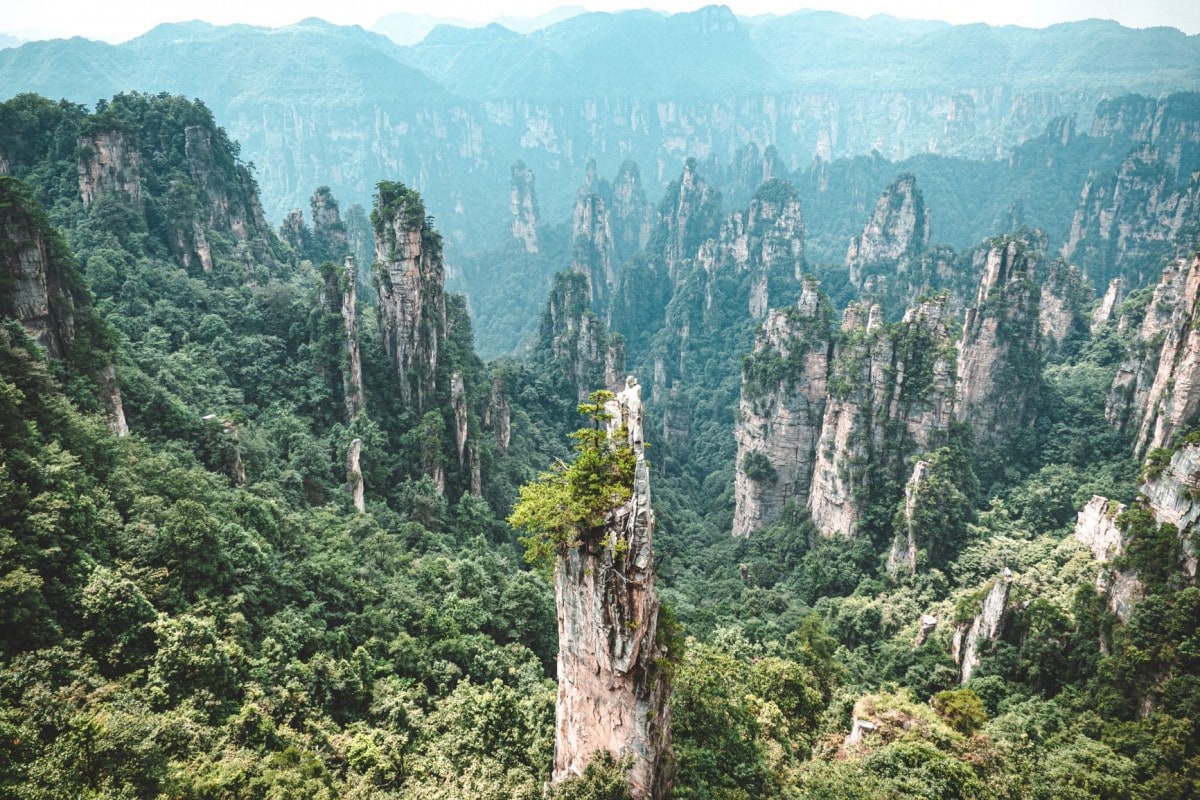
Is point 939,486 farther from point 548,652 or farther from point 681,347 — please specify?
point 681,347

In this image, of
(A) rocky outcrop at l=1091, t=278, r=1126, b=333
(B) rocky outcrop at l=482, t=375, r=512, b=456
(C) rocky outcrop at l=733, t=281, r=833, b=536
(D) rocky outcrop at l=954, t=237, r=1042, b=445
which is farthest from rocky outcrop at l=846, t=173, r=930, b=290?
(B) rocky outcrop at l=482, t=375, r=512, b=456

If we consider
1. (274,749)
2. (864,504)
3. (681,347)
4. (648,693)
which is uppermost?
(648,693)

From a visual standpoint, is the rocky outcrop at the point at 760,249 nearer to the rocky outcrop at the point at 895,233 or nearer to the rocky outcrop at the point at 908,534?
the rocky outcrop at the point at 895,233

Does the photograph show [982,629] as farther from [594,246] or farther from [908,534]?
[594,246]

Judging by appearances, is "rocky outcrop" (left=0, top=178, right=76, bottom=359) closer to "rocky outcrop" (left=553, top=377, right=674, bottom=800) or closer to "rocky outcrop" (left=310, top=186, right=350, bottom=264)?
"rocky outcrop" (left=553, top=377, right=674, bottom=800)

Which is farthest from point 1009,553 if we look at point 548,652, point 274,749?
point 274,749

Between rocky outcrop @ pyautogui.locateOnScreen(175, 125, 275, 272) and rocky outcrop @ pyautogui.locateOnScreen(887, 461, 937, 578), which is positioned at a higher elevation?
rocky outcrop @ pyautogui.locateOnScreen(175, 125, 275, 272)

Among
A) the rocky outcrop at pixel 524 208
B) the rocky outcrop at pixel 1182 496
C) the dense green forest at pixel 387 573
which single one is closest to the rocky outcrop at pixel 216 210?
the dense green forest at pixel 387 573
